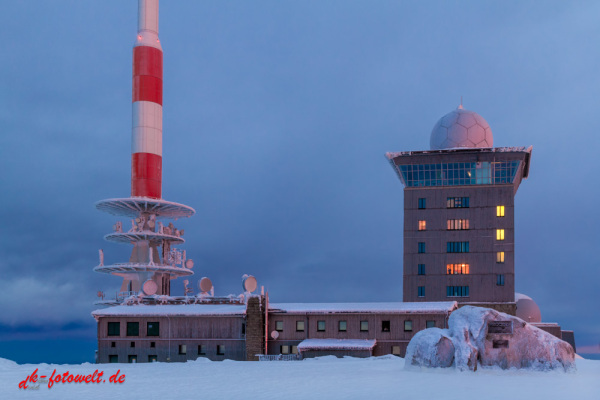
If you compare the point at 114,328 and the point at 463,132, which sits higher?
the point at 463,132

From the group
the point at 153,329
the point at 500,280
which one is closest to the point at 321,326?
the point at 153,329

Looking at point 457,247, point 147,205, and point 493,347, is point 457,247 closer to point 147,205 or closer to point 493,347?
point 147,205

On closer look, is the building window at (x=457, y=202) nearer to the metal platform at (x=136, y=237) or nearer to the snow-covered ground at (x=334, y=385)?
the metal platform at (x=136, y=237)

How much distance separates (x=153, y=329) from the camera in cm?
6372

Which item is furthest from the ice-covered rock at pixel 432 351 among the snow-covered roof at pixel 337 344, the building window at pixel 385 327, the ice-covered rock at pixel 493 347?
the building window at pixel 385 327

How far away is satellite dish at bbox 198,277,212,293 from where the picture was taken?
69.0 metres

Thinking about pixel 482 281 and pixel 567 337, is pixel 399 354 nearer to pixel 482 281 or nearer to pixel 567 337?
pixel 482 281

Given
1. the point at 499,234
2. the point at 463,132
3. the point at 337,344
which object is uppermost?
the point at 463,132

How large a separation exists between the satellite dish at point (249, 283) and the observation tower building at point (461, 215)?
3079cm

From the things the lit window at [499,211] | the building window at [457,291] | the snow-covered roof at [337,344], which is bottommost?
the snow-covered roof at [337,344]

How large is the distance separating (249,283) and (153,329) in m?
9.77

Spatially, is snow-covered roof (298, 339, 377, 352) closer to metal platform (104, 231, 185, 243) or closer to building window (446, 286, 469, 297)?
metal platform (104, 231, 185, 243)

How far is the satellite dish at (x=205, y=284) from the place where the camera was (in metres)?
69.0

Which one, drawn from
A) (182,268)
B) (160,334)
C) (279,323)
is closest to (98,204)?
(182,268)
